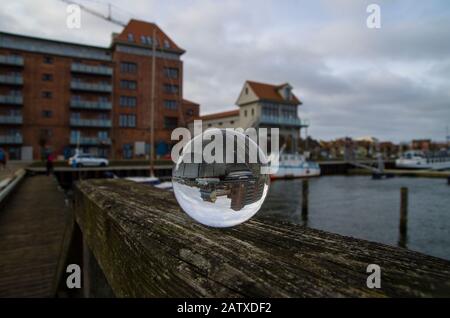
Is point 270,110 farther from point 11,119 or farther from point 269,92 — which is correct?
point 11,119

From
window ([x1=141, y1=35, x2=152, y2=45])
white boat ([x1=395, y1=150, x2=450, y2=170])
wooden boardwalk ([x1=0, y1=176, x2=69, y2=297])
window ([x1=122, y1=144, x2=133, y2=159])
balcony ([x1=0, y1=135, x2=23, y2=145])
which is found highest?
window ([x1=141, y1=35, x2=152, y2=45])

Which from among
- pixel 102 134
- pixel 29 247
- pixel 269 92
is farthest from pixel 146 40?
pixel 29 247

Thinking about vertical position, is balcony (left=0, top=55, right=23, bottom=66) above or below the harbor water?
above

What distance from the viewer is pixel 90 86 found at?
53.1 metres

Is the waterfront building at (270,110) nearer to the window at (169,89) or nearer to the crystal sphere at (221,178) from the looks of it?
the window at (169,89)

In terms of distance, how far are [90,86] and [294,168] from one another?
40.8 m

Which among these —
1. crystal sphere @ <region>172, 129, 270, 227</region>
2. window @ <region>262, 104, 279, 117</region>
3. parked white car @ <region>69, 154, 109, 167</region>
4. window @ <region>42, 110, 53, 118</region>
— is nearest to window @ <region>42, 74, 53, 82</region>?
window @ <region>42, 110, 53, 118</region>

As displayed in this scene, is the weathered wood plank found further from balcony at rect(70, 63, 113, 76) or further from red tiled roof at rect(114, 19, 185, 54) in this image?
red tiled roof at rect(114, 19, 185, 54)

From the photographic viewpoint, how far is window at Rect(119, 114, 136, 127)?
55.8 m

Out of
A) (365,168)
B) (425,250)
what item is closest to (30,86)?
(425,250)

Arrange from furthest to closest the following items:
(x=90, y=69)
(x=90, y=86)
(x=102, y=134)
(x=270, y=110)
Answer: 1. (x=270, y=110)
2. (x=102, y=134)
3. (x=90, y=69)
4. (x=90, y=86)

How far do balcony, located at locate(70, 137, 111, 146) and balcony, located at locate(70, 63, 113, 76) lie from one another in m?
12.7
